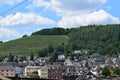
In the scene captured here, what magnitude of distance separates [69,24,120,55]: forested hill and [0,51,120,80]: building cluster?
6.76 metres

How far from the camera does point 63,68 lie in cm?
11200

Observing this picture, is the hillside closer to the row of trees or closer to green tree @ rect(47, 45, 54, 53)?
the row of trees

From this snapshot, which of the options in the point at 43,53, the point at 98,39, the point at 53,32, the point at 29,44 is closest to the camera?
the point at 43,53

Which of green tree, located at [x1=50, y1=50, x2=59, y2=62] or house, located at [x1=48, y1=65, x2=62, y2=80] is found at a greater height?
green tree, located at [x1=50, y1=50, x2=59, y2=62]

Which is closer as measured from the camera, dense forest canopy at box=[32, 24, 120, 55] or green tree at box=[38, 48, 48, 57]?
green tree at box=[38, 48, 48, 57]

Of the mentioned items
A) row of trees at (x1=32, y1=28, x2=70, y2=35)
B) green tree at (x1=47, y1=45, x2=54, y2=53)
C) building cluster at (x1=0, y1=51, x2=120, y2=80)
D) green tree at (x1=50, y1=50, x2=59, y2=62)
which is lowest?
building cluster at (x1=0, y1=51, x2=120, y2=80)

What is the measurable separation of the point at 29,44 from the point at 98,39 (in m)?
27.6

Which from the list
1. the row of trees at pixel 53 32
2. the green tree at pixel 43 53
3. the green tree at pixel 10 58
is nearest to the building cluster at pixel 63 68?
the green tree at pixel 43 53

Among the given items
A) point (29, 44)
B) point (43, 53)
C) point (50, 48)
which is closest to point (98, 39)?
point (50, 48)

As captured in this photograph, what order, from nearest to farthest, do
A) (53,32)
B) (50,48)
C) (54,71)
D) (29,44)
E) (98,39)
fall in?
(54,71) → (50,48) → (98,39) → (29,44) → (53,32)

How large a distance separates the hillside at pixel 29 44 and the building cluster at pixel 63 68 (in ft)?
69.8

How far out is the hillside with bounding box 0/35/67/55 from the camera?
6526 inches

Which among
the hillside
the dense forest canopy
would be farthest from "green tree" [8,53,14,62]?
the dense forest canopy

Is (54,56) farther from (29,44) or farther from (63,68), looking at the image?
(63,68)
